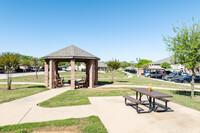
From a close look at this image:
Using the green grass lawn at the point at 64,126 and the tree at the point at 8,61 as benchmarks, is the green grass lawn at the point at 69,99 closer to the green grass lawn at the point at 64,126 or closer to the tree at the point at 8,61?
the green grass lawn at the point at 64,126

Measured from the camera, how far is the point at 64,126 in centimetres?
499

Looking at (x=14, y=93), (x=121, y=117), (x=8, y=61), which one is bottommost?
(x=121, y=117)

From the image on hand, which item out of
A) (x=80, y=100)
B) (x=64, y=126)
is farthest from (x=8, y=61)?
(x=64, y=126)

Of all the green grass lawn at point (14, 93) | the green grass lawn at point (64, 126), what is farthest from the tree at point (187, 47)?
the green grass lawn at point (14, 93)

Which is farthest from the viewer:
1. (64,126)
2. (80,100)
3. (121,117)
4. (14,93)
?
(14,93)

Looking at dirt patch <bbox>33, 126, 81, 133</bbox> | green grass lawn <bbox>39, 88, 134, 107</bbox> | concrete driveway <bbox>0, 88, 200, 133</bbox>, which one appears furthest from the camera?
green grass lawn <bbox>39, 88, 134, 107</bbox>

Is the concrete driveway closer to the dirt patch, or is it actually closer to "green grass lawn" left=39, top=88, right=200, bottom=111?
"green grass lawn" left=39, top=88, right=200, bottom=111

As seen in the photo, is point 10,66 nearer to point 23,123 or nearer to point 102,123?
point 23,123

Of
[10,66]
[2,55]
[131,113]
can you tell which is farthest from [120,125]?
[2,55]

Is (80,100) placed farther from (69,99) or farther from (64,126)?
(64,126)

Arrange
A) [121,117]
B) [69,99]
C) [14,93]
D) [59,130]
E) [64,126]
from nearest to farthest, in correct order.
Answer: [59,130]
[64,126]
[121,117]
[69,99]
[14,93]

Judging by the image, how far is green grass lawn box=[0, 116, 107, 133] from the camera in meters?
4.65

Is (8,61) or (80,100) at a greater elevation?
(8,61)

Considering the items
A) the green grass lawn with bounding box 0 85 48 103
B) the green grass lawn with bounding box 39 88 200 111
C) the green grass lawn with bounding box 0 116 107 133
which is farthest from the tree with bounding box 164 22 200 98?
the green grass lawn with bounding box 0 85 48 103
